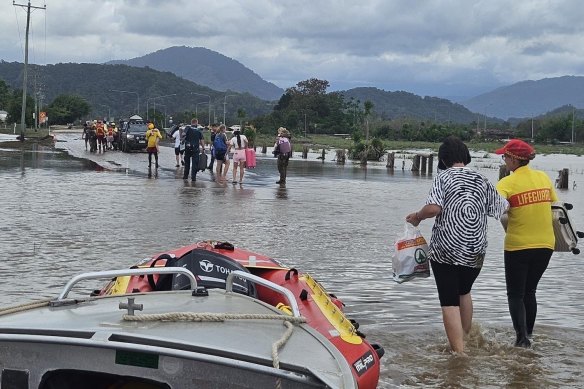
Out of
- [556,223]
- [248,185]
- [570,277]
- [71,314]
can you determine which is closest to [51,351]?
[71,314]

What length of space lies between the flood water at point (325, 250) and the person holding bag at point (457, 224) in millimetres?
640

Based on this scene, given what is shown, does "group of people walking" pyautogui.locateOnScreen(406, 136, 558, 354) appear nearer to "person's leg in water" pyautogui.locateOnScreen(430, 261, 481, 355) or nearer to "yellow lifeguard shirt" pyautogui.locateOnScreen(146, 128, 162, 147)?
"person's leg in water" pyautogui.locateOnScreen(430, 261, 481, 355)

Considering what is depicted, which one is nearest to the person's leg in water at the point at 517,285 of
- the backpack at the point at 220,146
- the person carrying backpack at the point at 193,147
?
the person carrying backpack at the point at 193,147

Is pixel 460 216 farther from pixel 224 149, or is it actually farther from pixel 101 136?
pixel 101 136

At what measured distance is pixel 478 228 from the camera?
23.1 ft

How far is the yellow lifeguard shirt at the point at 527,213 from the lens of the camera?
7426 millimetres

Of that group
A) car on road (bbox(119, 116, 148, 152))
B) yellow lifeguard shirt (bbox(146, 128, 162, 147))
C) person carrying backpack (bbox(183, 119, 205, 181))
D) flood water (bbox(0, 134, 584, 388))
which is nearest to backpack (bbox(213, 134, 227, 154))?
person carrying backpack (bbox(183, 119, 205, 181))

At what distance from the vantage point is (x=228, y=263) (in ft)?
19.9

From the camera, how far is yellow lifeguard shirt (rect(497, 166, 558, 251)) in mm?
7426

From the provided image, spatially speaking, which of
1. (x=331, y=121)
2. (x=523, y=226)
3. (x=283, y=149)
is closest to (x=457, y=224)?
(x=523, y=226)

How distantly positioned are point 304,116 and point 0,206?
11015cm

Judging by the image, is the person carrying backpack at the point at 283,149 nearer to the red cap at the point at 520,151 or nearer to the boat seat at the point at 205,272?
the red cap at the point at 520,151

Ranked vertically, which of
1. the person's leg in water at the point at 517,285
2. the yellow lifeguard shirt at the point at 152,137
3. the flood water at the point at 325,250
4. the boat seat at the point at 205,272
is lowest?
the flood water at the point at 325,250

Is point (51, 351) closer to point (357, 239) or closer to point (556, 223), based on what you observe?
point (556, 223)
